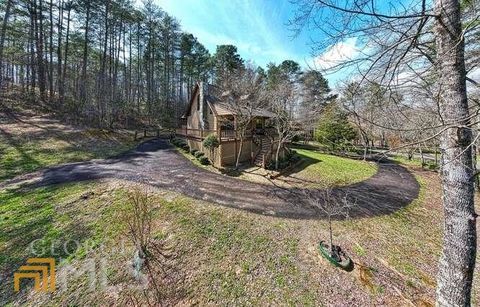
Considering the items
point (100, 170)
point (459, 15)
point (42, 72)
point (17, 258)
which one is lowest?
point (17, 258)

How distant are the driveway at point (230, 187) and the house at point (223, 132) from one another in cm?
251

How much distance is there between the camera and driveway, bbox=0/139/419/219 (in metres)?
8.79

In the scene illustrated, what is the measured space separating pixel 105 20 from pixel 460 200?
108 ft

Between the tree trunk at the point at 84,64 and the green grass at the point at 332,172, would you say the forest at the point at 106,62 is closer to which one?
the tree trunk at the point at 84,64

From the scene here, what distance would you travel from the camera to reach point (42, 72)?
75.1ft

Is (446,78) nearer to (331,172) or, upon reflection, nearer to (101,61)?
(331,172)

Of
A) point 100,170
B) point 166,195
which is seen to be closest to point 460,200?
point 166,195

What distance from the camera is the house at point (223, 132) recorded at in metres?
14.8

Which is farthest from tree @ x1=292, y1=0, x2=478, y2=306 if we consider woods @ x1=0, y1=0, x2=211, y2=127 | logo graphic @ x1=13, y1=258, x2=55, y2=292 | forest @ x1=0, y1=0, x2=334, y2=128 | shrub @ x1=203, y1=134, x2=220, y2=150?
woods @ x1=0, y1=0, x2=211, y2=127

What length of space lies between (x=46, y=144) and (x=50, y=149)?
1183 millimetres

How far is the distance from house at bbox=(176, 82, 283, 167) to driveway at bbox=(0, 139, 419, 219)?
2.51 m

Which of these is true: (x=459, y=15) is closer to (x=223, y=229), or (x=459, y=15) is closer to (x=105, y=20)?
(x=223, y=229)

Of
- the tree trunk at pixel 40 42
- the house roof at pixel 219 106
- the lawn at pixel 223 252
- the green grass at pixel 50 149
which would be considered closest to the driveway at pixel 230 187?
the lawn at pixel 223 252

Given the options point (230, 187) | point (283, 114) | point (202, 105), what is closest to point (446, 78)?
point (230, 187)
